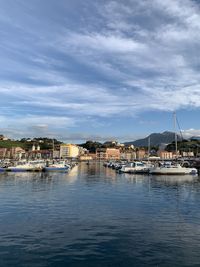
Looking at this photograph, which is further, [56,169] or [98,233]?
[56,169]

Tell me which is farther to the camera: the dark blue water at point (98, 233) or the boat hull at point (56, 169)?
the boat hull at point (56, 169)

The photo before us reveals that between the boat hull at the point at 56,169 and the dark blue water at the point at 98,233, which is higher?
the boat hull at the point at 56,169

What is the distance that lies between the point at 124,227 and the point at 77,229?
3.54 m

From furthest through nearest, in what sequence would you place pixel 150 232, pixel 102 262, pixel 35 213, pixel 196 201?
pixel 196 201, pixel 35 213, pixel 150 232, pixel 102 262

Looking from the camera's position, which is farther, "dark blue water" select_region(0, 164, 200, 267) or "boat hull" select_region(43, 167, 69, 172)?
"boat hull" select_region(43, 167, 69, 172)

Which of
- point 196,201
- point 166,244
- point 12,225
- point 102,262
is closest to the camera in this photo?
point 102,262

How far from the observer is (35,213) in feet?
103

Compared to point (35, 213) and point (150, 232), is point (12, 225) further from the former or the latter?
point (150, 232)

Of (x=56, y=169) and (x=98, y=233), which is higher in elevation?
(x=56, y=169)

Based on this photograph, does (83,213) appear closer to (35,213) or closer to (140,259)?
(35,213)

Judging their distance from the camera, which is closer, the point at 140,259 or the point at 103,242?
the point at 140,259

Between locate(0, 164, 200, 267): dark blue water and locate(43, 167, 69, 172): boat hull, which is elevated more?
locate(43, 167, 69, 172): boat hull

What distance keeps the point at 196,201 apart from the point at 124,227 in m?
17.6

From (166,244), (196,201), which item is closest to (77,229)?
(166,244)
